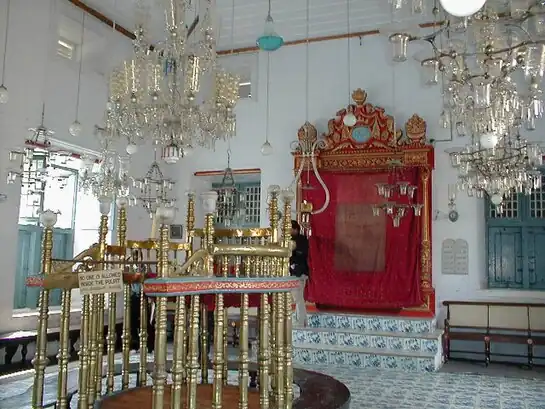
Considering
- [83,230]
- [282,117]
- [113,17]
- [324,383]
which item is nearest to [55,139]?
[83,230]

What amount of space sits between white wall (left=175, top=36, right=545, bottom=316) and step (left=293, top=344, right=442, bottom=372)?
1.33 metres

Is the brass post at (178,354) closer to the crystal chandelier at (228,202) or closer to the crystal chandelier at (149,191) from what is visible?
the crystal chandelier at (149,191)

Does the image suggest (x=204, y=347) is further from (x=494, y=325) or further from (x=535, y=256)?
(x=535, y=256)

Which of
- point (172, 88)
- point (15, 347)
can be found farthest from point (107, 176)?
point (15, 347)

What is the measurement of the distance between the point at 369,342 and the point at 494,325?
1749 millimetres

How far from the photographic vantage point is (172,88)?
5.05m

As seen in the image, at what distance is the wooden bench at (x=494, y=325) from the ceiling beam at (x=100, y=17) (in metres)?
6.26

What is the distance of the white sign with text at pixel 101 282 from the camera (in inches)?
117

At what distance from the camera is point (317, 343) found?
750cm

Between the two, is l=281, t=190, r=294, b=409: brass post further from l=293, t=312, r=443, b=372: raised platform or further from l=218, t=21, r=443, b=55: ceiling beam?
l=218, t=21, r=443, b=55: ceiling beam

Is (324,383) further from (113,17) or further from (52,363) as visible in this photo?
(113,17)

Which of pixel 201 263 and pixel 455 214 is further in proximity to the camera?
pixel 455 214

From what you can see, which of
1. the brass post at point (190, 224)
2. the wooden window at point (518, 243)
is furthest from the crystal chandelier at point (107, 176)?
the wooden window at point (518, 243)

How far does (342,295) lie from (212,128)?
3.69 meters
